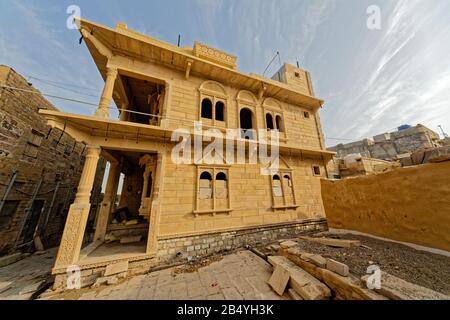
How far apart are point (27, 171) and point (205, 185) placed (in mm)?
10154

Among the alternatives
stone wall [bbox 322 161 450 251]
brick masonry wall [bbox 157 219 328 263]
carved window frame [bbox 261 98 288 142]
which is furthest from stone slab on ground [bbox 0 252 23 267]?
stone wall [bbox 322 161 450 251]

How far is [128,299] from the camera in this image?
3498 millimetres

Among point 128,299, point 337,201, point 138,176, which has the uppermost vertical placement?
point 138,176

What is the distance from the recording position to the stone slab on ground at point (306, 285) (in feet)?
9.75

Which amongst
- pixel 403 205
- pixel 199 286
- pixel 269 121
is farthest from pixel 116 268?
pixel 269 121

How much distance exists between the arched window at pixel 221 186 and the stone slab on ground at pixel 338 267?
4145 millimetres

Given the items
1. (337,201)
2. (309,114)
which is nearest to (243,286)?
(337,201)

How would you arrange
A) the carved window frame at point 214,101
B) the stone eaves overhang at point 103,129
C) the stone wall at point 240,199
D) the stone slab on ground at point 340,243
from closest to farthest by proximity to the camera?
the stone eaves overhang at point 103,129, the stone slab on ground at point 340,243, the stone wall at point 240,199, the carved window frame at point 214,101

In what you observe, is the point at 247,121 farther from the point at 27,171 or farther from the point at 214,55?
the point at 27,171

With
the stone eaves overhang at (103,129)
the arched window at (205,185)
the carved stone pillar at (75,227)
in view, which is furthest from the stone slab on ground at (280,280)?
the carved stone pillar at (75,227)

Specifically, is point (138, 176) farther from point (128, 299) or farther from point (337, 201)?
point (337, 201)

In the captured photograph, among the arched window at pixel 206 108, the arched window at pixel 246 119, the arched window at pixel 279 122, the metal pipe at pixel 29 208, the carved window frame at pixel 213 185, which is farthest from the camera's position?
the arched window at pixel 279 122

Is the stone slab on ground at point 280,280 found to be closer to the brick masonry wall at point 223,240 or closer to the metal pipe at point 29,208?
the brick masonry wall at point 223,240
